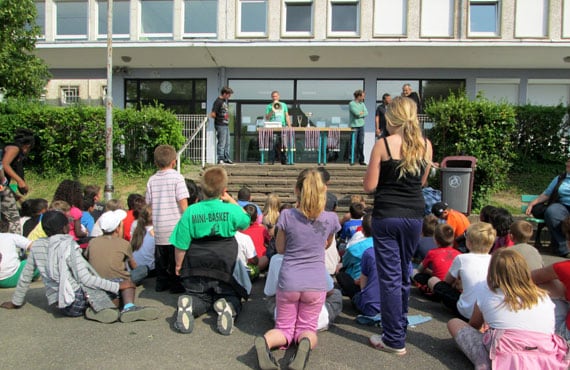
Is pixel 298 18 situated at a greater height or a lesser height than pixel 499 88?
greater

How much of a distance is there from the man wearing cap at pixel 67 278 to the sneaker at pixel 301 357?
2016 millimetres

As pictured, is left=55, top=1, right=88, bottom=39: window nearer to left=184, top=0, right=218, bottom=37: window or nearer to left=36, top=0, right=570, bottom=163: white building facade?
left=36, top=0, right=570, bottom=163: white building facade

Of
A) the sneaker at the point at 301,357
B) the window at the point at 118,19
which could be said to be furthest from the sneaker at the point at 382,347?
the window at the point at 118,19

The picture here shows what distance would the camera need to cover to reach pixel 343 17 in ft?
49.9

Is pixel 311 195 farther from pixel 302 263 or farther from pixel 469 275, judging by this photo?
pixel 469 275

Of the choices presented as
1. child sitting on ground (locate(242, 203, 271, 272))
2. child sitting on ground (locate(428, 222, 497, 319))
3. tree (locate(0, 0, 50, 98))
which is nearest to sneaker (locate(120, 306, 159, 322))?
child sitting on ground (locate(242, 203, 271, 272))

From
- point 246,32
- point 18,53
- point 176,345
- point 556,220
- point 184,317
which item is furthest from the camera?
point 246,32

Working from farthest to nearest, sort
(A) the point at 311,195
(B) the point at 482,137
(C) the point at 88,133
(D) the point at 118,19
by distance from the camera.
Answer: (D) the point at 118,19 → (C) the point at 88,133 → (B) the point at 482,137 → (A) the point at 311,195

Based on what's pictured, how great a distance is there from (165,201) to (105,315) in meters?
1.44

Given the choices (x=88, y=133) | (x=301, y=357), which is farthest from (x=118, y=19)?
(x=301, y=357)

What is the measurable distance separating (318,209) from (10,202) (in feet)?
16.1

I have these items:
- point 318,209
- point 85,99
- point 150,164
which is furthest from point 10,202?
point 85,99

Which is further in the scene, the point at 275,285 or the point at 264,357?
the point at 275,285

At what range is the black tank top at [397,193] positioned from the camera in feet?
11.4
